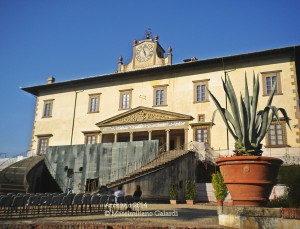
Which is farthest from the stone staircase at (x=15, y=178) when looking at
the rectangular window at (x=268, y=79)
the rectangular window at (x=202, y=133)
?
the rectangular window at (x=268, y=79)

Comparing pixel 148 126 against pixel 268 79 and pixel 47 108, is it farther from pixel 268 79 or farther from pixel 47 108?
pixel 47 108

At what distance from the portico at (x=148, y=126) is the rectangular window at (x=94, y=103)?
6.82 feet

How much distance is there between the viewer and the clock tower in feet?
94.2

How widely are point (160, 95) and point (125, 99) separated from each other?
12.1ft

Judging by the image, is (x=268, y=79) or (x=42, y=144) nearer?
(x=268, y=79)

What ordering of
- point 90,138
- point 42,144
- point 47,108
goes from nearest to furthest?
point 90,138 < point 42,144 < point 47,108

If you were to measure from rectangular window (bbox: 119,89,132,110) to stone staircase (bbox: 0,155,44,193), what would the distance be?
928 cm

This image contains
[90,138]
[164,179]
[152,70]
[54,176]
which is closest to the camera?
[164,179]

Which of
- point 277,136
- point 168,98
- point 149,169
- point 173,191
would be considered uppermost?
point 168,98

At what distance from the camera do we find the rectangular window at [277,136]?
2167cm

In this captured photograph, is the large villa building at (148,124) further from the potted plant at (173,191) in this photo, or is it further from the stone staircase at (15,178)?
the potted plant at (173,191)

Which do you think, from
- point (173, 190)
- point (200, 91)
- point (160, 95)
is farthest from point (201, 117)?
point (173, 190)

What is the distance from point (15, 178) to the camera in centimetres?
2444

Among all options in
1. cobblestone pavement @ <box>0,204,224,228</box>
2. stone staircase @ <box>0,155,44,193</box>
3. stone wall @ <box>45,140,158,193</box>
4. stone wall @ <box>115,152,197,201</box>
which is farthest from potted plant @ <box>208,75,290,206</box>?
stone staircase @ <box>0,155,44,193</box>
